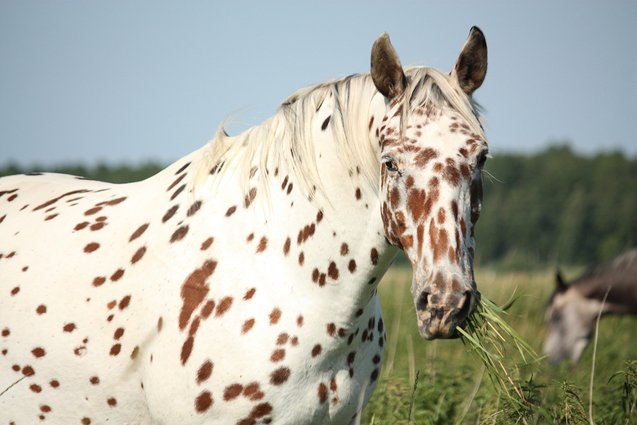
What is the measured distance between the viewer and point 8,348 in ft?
11.3

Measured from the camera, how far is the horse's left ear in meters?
2.93

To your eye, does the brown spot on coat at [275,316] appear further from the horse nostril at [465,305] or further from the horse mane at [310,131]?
the horse nostril at [465,305]

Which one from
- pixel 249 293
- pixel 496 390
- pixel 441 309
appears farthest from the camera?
pixel 496 390

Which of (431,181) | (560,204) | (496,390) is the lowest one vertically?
(560,204)

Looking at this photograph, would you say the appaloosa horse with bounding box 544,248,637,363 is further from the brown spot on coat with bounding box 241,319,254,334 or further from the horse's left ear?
the brown spot on coat with bounding box 241,319,254,334

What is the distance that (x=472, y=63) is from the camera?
2.97 meters

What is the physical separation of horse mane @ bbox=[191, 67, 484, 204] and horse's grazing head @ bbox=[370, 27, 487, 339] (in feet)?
0.04

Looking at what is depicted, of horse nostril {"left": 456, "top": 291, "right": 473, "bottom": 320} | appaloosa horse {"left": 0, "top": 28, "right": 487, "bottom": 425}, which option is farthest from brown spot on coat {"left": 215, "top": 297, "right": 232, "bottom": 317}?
horse nostril {"left": 456, "top": 291, "right": 473, "bottom": 320}

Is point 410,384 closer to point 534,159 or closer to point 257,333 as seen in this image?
point 257,333

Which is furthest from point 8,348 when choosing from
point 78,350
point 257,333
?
point 257,333

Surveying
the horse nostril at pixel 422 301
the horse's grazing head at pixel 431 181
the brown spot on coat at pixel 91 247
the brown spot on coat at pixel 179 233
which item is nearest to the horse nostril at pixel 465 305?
the horse's grazing head at pixel 431 181

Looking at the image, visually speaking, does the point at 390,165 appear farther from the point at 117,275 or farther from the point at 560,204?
the point at 560,204

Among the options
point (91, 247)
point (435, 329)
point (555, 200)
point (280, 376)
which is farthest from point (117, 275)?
point (555, 200)

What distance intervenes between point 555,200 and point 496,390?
65.6 m
